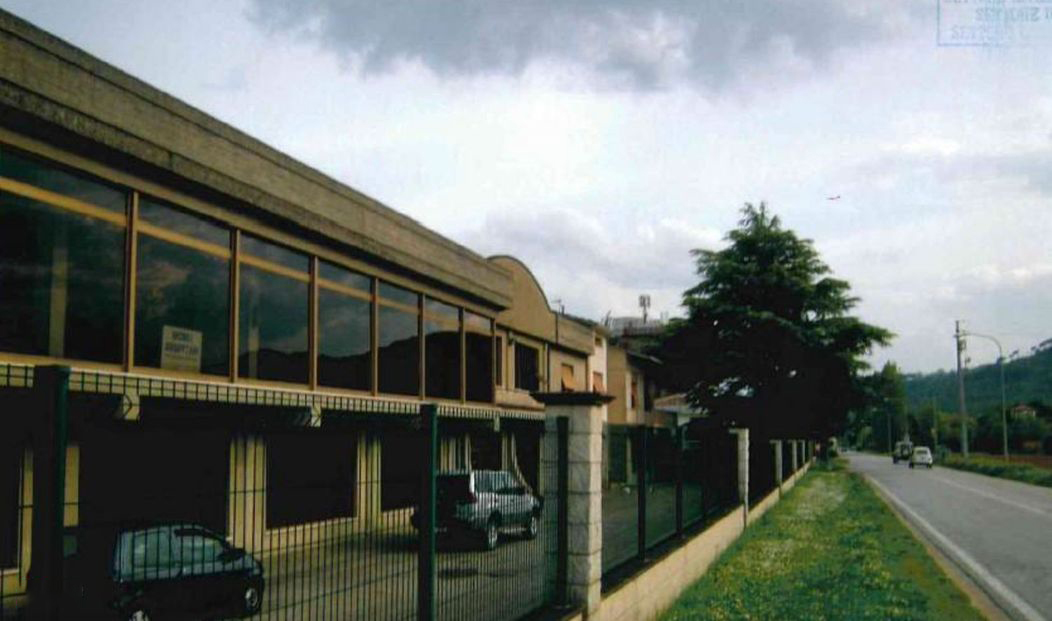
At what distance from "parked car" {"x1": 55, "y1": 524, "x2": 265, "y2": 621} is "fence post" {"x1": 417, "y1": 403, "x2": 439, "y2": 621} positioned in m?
1.56

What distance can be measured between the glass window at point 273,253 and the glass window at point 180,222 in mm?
581

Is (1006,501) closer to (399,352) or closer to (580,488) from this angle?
(399,352)

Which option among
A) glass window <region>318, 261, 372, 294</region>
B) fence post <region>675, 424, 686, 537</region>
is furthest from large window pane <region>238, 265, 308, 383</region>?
fence post <region>675, 424, 686, 537</region>

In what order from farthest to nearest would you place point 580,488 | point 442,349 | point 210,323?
1. point 442,349
2. point 210,323
3. point 580,488

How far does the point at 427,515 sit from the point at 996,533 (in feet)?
57.8

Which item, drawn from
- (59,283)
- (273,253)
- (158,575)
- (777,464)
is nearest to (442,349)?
(273,253)

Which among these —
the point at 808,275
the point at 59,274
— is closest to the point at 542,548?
the point at 59,274

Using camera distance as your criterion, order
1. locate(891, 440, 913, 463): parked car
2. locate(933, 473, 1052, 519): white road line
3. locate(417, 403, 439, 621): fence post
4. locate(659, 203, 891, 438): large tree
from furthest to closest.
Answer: locate(891, 440, 913, 463): parked car
locate(659, 203, 891, 438): large tree
locate(933, 473, 1052, 519): white road line
locate(417, 403, 439, 621): fence post

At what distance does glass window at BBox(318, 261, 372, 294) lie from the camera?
1938 cm

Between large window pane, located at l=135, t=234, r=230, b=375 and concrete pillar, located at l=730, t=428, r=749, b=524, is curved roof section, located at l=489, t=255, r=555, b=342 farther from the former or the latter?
large window pane, located at l=135, t=234, r=230, b=375

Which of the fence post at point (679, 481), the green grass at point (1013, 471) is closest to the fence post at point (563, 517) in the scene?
the fence post at point (679, 481)

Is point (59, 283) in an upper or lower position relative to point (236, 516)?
upper

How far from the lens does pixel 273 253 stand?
57.8 feet

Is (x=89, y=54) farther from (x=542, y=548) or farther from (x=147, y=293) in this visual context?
(x=542, y=548)
